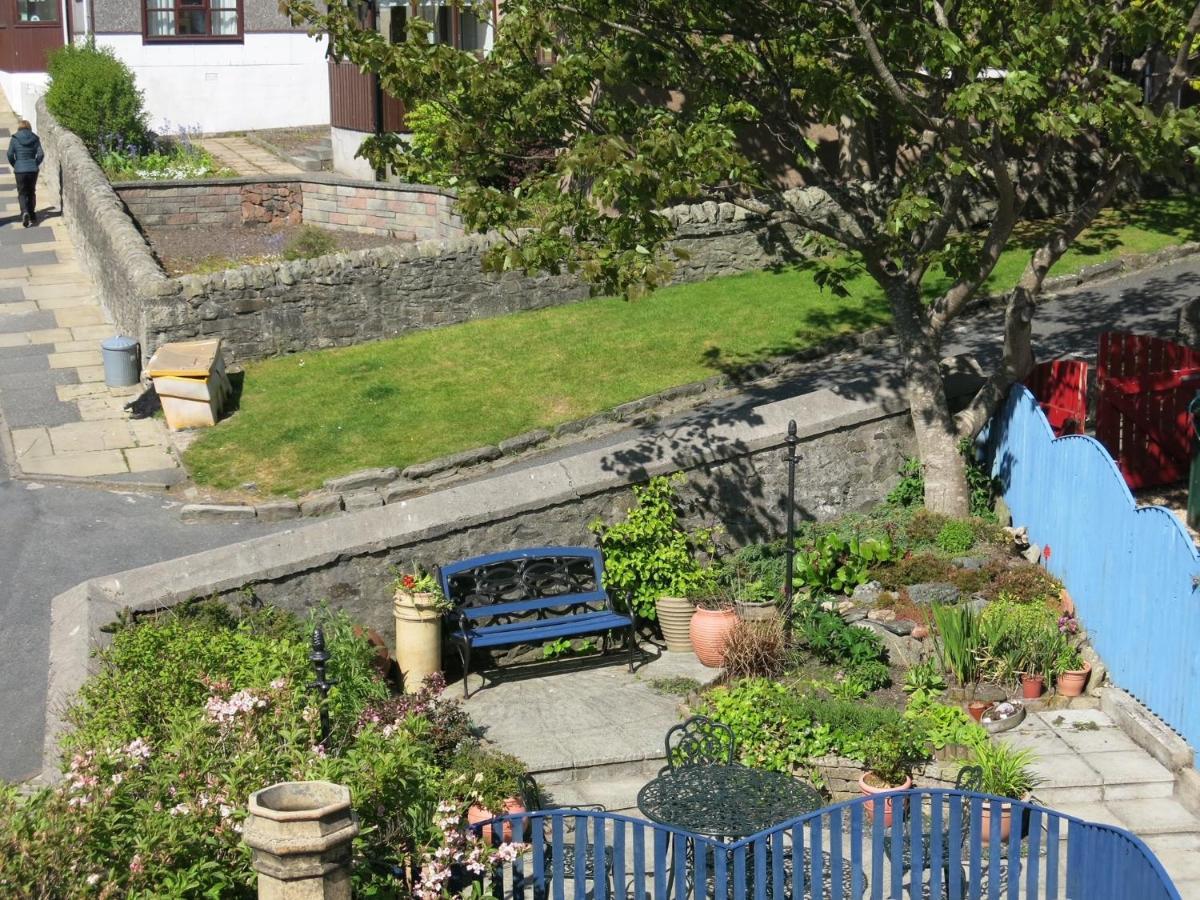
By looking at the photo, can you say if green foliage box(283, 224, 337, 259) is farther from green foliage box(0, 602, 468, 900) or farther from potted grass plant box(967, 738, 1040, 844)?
potted grass plant box(967, 738, 1040, 844)

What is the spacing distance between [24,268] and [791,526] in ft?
51.6

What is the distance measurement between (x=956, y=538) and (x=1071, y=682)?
205 cm

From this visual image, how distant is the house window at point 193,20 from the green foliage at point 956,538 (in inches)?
927

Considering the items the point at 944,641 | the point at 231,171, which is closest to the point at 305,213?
the point at 231,171

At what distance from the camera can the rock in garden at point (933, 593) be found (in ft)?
38.9

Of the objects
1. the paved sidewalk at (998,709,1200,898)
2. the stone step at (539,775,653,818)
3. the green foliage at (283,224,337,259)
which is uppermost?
the green foliage at (283,224,337,259)

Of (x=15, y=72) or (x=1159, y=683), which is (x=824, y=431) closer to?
(x=1159, y=683)

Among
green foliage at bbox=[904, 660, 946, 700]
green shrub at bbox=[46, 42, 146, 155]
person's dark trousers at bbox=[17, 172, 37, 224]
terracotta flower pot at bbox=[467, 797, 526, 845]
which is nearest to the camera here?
terracotta flower pot at bbox=[467, 797, 526, 845]

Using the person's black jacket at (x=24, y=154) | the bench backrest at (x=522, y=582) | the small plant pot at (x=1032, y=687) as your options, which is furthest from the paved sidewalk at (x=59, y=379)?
the small plant pot at (x=1032, y=687)

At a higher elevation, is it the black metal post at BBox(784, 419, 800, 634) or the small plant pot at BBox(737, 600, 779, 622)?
the black metal post at BBox(784, 419, 800, 634)

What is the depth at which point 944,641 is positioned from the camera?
11000mm

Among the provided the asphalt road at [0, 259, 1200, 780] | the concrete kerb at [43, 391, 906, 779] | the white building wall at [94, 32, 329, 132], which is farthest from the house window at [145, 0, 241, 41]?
the concrete kerb at [43, 391, 906, 779]

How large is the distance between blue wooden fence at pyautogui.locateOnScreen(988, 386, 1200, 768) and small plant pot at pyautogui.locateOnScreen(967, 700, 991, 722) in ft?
3.34

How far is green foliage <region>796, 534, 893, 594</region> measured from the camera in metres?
12.3
